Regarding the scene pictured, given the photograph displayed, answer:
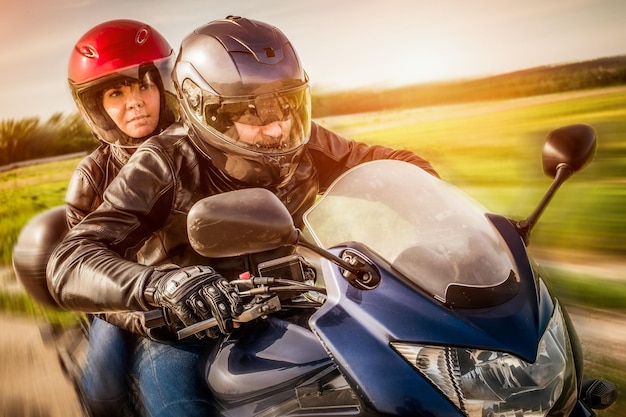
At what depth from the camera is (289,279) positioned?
204 centimetres

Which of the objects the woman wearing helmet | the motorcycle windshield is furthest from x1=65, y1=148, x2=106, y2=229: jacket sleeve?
the motorcycle windshield

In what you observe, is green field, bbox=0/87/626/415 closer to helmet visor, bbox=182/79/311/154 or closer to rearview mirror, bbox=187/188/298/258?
helmet visor, bbox=182/79/311/154

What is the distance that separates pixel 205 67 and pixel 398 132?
5.20ft

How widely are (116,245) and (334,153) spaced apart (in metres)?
0.99

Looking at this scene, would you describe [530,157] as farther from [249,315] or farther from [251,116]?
[249,315]

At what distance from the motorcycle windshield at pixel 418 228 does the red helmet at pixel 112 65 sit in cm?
120

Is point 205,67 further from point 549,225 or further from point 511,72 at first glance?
point 549,225

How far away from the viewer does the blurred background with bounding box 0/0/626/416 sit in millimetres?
2762

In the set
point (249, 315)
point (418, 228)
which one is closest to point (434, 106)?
point (418, 228)

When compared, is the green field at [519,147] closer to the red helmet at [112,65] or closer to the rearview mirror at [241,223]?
the red helmet at [112,65]

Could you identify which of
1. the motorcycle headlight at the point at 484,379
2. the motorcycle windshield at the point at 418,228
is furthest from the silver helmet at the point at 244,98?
the motorcycle headlight at the point at 484,379

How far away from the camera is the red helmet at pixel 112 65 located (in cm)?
276

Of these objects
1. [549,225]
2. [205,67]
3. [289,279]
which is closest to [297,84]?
[205,67]

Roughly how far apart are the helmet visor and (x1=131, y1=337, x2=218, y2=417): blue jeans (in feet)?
2.21
